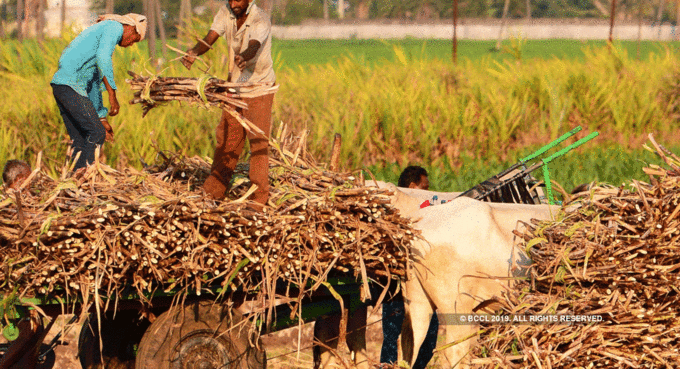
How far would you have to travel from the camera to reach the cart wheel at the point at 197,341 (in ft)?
13.5

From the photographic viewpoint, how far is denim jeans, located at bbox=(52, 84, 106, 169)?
5.34 metres

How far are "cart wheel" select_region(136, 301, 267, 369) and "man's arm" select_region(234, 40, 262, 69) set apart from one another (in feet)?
3.93

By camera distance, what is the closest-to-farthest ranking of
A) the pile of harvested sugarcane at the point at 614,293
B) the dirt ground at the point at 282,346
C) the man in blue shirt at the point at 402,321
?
1. the pile of harvested sugarcane at the point at 614,293
2. the dirt ground at the point at 282,346
3. the man in blue shirt at the point at 402,321

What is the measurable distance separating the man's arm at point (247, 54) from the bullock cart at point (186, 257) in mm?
683

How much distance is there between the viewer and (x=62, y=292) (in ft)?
13.0

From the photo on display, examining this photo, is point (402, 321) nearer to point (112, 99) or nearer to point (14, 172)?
point (112, 99)

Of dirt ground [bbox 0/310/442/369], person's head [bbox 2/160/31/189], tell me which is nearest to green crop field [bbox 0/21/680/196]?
person's head [bbox 2/160/31/189]

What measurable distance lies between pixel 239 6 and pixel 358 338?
1.97m

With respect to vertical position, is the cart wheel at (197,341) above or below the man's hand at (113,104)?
below

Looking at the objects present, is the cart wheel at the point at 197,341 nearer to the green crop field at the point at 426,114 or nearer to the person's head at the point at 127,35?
the person's head at the point at 127,35

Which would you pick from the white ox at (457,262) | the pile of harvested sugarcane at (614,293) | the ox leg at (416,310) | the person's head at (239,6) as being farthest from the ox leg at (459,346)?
the person's head at (239,6)

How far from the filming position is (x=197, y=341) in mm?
4191

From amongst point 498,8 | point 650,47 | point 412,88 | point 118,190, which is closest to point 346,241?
point 118,190

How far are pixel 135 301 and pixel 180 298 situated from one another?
0.80 ft
